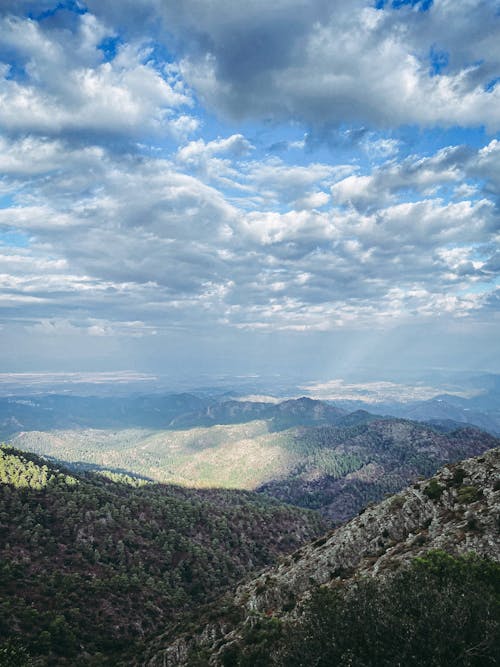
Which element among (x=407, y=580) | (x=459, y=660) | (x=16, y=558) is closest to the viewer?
(x=459, y=660)

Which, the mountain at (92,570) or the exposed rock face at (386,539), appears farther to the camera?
the mountain at (92,570)

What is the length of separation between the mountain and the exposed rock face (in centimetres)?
2721

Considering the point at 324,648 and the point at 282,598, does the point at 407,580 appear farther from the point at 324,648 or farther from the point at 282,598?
the point at 282,598

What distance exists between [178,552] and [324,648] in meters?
162

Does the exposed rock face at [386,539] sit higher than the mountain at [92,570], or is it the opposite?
the exposed rock face at [386,539]

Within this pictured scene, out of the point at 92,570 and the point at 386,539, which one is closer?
the point at 386,539

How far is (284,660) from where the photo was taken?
36.2m

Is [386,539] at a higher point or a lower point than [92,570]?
higher

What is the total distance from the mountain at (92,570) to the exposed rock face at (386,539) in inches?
1071

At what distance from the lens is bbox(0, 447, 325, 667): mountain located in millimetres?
91812

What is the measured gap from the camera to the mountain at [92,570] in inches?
3615

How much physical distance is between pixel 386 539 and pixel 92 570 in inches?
4631

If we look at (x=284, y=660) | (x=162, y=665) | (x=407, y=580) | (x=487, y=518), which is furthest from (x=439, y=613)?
(x=162, y=665)

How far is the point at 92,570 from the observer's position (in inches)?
5468
